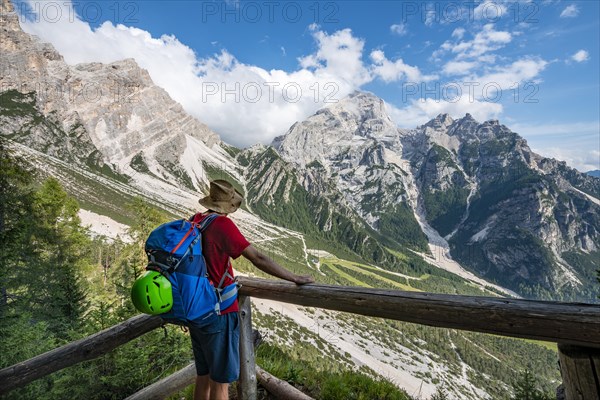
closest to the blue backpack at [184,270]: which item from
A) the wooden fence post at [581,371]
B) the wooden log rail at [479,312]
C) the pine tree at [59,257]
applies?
the wooden log rail at [479,312]

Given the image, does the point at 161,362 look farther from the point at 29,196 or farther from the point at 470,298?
the point at 29,196

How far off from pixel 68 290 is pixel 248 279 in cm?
1721

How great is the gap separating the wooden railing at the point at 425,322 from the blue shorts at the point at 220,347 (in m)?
0.87

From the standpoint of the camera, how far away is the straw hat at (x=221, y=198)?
4.03 m

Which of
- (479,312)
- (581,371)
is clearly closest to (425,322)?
(479,312)

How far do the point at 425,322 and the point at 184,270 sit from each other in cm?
229

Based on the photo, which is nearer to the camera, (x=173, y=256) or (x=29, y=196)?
(x=173, y=256)

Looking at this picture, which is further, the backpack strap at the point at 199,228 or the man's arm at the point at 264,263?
the man's arm at the point at 264,263

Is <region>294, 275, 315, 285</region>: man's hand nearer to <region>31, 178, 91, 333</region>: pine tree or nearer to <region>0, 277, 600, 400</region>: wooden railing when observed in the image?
<region>0, 277, 600, 400</region>: wooden railing

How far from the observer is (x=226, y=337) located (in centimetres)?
381

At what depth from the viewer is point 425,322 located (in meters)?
2.95

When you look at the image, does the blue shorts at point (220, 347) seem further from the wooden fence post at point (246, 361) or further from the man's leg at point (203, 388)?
the wooden fence post at point (246, 361)

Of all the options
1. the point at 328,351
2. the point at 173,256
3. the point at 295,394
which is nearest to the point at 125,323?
the point at 173,256

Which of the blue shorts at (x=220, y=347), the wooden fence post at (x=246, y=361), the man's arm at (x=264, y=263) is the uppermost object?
the man's arm at (x=264, y=263)
